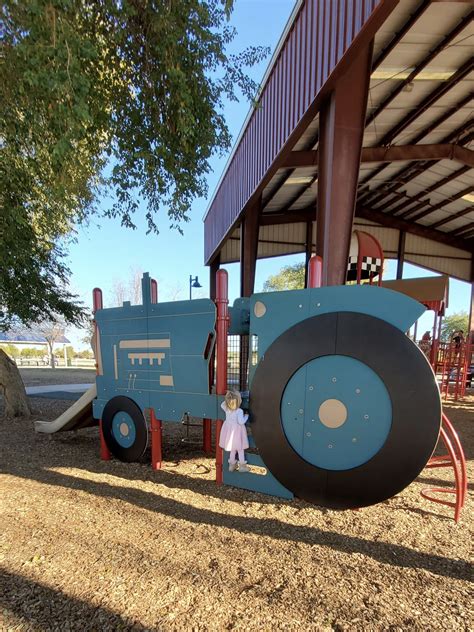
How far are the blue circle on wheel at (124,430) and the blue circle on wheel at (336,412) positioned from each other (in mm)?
2488

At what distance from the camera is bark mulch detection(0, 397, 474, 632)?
2104 millimetres

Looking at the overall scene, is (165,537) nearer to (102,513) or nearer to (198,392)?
(102,513)

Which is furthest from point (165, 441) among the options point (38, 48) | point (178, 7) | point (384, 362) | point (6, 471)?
point (178, 7)

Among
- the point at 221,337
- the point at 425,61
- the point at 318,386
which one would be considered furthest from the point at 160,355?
the point at 425,61

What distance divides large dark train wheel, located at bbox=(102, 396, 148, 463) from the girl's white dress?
1494mm

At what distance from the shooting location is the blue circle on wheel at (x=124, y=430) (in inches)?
195

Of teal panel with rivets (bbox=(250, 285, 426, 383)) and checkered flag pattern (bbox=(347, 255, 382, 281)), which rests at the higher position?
checkered flag pattern (bbox=(347, 255, 382, 281))

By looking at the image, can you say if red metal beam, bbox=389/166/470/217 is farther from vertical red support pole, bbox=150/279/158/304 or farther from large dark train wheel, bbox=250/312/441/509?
large dark train wheel, bbox=250/312/441/509

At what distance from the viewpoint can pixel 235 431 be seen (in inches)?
148

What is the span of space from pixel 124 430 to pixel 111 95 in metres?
Result: 4.31

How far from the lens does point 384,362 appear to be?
3.03 m

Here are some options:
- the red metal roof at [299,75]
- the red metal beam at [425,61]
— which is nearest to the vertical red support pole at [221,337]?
the red metal roof at [299,75]

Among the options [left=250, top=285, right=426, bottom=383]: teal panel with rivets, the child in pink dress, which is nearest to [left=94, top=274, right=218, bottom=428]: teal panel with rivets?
the child in pink dress

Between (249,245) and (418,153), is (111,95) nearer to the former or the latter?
(249,245)
